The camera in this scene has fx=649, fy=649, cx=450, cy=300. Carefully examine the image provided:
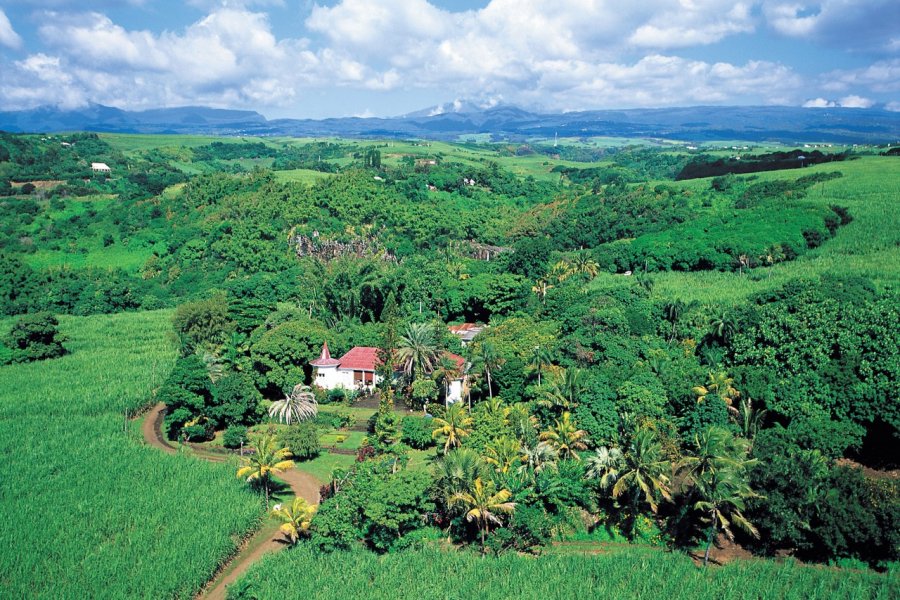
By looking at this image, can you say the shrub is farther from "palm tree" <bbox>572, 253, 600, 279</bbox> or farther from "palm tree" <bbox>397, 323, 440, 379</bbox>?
"palm tree" <bbox>572, 253, 600, 279</bbox>

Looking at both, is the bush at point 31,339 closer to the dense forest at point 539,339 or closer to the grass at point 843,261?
the dense forest at point 539,339

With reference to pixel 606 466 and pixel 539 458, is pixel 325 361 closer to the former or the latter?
pixel 539 458

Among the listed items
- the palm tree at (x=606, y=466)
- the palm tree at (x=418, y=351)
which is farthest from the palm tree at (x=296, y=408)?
the palm tree at (x=606, y=466)

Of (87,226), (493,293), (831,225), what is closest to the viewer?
(493,293)

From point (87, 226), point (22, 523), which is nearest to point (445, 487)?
point (22, 523)

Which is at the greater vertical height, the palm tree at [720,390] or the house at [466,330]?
the palm tree at [720,390]

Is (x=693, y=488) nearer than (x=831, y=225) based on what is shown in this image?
Yes

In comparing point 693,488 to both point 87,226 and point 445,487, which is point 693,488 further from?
point 87,226
